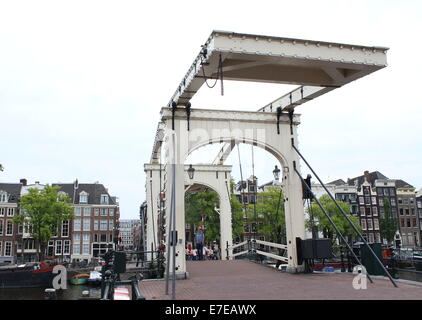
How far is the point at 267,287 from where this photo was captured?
366 inches

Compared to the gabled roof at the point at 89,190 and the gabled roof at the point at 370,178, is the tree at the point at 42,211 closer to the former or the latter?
the gabled roof at the point at 89,190

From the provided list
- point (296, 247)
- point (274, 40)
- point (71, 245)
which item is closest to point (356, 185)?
point (71, 245)

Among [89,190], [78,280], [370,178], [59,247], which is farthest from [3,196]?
[370,178]

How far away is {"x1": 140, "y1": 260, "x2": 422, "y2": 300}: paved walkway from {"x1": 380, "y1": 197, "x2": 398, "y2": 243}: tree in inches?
1896

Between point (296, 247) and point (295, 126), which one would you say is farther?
point (295, 126)

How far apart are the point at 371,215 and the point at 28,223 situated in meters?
47.9

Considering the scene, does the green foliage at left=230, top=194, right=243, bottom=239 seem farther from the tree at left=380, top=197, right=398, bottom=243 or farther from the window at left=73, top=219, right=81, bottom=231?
the window at left=73, top=219, right=81, bottom=231

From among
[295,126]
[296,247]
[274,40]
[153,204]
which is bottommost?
[296,247]

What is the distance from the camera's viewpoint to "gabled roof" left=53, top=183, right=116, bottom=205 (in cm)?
5859

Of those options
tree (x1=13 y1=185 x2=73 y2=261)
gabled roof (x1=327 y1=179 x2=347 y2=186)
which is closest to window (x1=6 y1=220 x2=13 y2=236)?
tree (x1=13 y1=185 x2=73 y2=261)

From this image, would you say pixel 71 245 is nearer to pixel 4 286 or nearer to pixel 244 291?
pixel 4 286

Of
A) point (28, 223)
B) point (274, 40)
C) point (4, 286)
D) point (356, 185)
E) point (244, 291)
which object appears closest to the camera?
point (244, 291)

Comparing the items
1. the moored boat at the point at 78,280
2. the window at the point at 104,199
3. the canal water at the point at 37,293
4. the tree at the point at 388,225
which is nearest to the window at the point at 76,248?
the window at the point at 104,199
